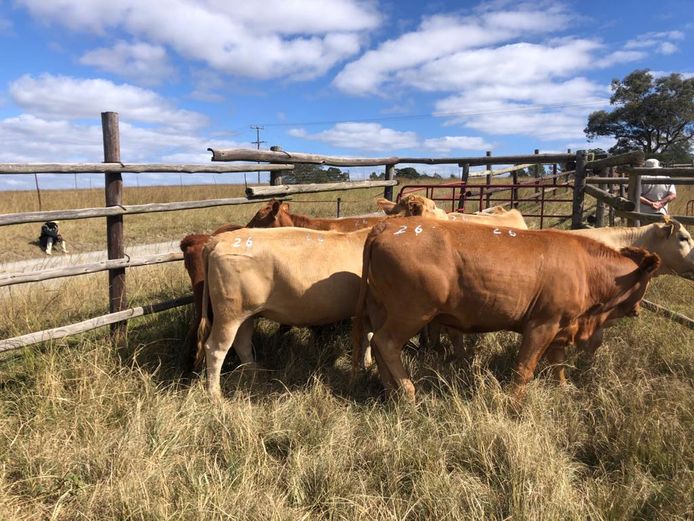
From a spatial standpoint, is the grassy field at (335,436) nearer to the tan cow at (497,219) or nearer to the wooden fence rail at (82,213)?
the wooden fence rail at (82,213)

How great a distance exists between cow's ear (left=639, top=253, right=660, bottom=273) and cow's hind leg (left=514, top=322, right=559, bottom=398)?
0.95 m

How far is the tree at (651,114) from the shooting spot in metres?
36.3

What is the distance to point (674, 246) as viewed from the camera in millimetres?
4902

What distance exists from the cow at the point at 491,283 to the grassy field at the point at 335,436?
442 millimetres

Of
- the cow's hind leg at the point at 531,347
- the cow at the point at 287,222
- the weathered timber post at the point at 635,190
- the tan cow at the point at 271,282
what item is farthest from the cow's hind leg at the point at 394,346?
the weathered timber post at the point at 635,190

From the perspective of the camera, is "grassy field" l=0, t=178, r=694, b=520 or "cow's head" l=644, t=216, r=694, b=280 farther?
"cow's head" l=644, t=216, r=694, b=280

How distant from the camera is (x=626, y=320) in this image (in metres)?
5.49

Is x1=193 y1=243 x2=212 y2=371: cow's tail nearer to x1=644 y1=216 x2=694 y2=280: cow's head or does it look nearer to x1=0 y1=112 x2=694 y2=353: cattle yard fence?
x1=0 y1=112 x2=694 y2=353: cattle yard fence

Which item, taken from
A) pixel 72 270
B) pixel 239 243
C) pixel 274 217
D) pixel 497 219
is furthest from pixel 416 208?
pixel 72 270

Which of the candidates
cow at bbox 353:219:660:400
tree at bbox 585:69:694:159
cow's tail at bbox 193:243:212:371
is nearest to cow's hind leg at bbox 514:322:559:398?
cow at bbox 353:219:660:400

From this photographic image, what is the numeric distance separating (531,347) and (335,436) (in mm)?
1797

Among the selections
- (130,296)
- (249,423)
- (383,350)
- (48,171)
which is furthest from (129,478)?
(130,296)

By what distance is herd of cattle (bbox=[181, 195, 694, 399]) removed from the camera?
13.3 ft

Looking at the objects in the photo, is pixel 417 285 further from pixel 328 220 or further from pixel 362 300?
pixel 328 220
